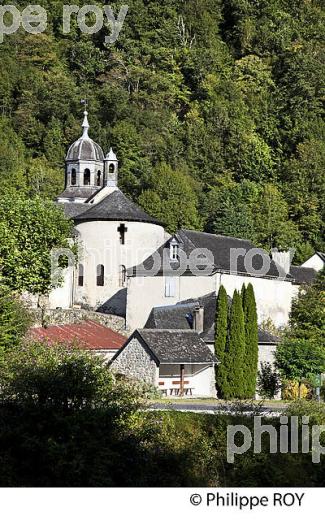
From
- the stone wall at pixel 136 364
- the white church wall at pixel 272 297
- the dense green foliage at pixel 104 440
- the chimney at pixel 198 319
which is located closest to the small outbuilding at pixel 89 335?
the stone wall at pixel 136 364

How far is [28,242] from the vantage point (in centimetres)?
6003

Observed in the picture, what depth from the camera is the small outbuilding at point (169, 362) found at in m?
47.0

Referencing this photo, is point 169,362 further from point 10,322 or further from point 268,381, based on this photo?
point 268,381

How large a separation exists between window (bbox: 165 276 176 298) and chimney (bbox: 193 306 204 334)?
5.76m

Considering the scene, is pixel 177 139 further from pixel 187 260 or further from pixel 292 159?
pixel 187 260

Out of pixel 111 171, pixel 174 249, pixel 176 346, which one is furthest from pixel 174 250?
pixel 111 171

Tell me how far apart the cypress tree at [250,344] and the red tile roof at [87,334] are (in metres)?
6.30

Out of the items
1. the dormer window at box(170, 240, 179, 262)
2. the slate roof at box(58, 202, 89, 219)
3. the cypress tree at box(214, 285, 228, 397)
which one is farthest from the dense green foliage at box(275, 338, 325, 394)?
the slate roof at box(58, 202, 89, 219)

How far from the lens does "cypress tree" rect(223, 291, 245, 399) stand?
49.4 m

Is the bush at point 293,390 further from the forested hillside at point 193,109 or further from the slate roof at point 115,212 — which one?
the forested hillside at point 193,109

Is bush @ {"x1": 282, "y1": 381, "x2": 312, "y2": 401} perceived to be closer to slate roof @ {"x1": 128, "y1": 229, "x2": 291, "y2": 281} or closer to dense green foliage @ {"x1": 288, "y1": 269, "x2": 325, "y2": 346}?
dense green foliage @ {"x1": 288, "y1": 269, "x2": 325, "y2": 346}

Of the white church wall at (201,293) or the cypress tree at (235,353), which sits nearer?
the cypress tree at (235,353)

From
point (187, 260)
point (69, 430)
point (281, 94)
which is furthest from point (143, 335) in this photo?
point (281, 94)

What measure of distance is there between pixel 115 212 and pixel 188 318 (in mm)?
13561
